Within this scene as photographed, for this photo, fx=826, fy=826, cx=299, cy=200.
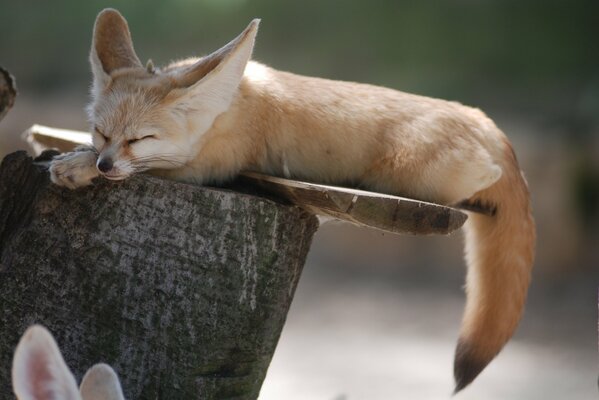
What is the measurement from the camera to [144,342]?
2215 mm

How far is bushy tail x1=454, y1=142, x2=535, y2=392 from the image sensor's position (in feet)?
8.70

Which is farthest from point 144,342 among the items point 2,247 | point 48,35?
point 48,35

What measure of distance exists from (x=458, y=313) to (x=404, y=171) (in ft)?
13.3

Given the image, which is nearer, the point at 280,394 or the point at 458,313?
the point at 280,394

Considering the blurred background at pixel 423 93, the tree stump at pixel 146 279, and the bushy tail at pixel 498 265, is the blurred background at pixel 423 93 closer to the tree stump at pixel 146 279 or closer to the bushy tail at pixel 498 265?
the bushy tail at pixel 498 265

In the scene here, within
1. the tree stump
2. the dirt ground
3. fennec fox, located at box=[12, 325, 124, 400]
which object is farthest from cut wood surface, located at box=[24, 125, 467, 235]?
the dirt ground

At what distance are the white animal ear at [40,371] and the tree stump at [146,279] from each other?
560 millimetres

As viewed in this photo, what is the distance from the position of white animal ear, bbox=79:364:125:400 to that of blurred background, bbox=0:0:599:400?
291 cm

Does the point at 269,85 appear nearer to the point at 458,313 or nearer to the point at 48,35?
the point at 458,313

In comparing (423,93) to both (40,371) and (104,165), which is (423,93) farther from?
(40,371)

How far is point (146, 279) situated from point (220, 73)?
608 millimetres

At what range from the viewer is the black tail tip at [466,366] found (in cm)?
259

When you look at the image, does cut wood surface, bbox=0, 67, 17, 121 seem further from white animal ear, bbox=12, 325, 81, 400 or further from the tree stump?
white animal ear, bbox=12, 325, 81, 400

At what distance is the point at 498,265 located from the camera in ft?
8.94
